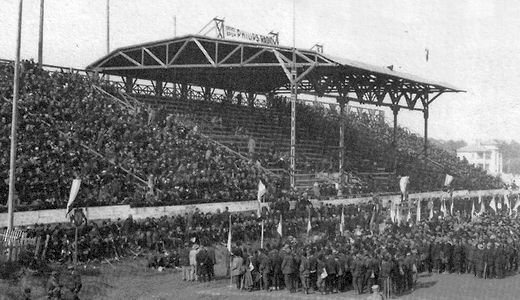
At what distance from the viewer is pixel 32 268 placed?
56.3 ft

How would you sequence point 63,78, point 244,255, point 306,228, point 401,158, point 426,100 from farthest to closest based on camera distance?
1. point 401,158
2. point 426,100
3. point 63,78
4. point 306,228
5. point 244,255

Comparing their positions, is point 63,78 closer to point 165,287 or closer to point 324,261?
point 165,287

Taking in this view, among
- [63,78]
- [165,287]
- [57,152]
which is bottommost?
[165,287]

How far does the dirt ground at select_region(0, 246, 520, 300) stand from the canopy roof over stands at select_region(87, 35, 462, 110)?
49.7 ft

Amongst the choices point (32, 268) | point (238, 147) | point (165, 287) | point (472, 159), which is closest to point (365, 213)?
point (238, 147)

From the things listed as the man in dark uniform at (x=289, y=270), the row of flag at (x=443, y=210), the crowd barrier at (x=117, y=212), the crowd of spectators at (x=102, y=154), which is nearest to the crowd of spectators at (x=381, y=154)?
the row of flag at (x=443, y=210)

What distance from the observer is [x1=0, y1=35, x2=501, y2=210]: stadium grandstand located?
83.7 ft

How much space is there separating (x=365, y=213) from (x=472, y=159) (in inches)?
3379

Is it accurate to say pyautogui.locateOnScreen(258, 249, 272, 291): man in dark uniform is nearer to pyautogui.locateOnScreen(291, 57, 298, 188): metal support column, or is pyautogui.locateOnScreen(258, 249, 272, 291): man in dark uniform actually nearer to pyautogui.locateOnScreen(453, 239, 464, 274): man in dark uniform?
pyautogui.locateOnScreen(453, 239, 464, 274): man in dark uniform

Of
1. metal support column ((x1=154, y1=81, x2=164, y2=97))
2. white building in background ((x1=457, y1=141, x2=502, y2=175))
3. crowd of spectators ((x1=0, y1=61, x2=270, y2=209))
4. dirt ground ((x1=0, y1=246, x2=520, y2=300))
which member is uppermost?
metal support column ((x1=154, y1=81, x2=164, y2=97))

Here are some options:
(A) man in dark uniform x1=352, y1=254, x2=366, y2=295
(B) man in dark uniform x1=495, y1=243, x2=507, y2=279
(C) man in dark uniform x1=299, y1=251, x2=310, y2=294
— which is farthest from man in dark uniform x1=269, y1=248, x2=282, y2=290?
(B) man in dark uniform x1=495, y1=243, x2=507, y2=279

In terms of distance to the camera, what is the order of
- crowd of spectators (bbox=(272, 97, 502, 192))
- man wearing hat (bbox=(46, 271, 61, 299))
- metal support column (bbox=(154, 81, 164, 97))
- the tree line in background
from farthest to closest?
the tree line in background < crowd of spectators (bbox=(272, 97, 502, 192)) < metal support column (bbox=(154, 81, 164, 97)) < man wearing hat (bbox=(46, 271, 61, 299))

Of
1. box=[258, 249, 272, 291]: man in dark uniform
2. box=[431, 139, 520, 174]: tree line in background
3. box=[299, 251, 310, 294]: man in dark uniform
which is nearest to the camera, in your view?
box=[299, 251, 310, 294]: man in dark uniform

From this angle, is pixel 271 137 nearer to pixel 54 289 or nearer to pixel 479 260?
pixel 479 260
